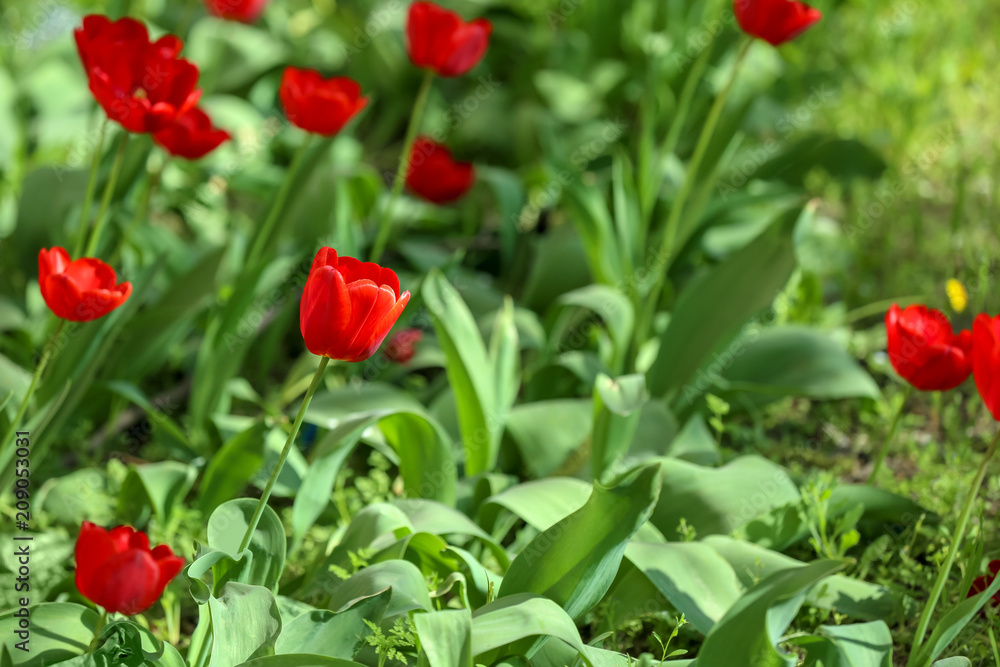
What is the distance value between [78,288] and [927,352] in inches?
48.2

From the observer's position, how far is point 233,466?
5.46 ft

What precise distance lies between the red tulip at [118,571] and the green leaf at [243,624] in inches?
3.2

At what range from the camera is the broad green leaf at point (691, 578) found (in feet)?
4.47

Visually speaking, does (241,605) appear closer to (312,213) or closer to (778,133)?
(312,213)

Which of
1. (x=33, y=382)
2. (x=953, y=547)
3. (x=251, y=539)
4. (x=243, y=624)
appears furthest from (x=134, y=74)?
(x=953, y=547)

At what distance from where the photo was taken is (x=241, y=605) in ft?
3.80

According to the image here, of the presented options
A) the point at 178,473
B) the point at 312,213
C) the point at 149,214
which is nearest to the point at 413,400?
the point at 178,473

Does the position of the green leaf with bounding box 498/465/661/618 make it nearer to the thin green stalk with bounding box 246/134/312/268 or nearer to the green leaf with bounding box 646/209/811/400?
the green leaf with bounding box 646/209/811/400

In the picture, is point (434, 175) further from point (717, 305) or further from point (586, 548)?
point (586, 548)

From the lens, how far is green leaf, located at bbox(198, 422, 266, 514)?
5.33 ft

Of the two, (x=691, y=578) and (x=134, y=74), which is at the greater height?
(x=134, y=74)

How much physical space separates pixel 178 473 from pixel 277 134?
1666 millimetres

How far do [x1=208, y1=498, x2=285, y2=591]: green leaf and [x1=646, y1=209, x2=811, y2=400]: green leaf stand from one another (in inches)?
39.0

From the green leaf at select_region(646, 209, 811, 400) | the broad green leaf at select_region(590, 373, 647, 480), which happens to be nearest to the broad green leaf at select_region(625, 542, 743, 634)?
the broad green leaf at select_region(590, 373, 647, 480)
